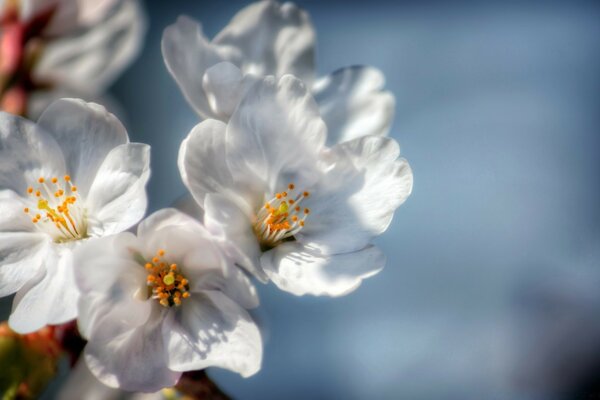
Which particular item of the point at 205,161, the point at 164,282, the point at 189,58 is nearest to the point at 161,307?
the point at 164,282

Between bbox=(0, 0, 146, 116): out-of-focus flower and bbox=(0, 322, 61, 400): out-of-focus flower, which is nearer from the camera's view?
bbox=(0, 322, 61, 400): out-of-focus flower

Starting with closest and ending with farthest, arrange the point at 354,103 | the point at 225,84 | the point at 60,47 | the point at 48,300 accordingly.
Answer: the point at 48,300 → the point at 225,84 → the point at 354,103 → the point at 60,47

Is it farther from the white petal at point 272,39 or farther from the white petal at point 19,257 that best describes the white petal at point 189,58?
the white petal at point 19,257

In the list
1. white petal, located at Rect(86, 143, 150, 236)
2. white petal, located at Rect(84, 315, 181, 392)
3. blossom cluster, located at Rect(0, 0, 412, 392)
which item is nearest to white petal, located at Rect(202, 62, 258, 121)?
blossom cluster, located at Rect(0, 0, 412, 392)

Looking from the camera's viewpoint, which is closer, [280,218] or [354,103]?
[280,218]

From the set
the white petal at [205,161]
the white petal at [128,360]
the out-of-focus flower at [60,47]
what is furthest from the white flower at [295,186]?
the out-of-focus flower at [60,47]

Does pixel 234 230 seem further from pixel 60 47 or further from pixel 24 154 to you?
pixel 60 47

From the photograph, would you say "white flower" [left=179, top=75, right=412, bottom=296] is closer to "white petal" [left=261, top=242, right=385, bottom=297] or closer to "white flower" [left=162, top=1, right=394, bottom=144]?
"white petal" [left=261, top=242, right=385, bottom=297]
